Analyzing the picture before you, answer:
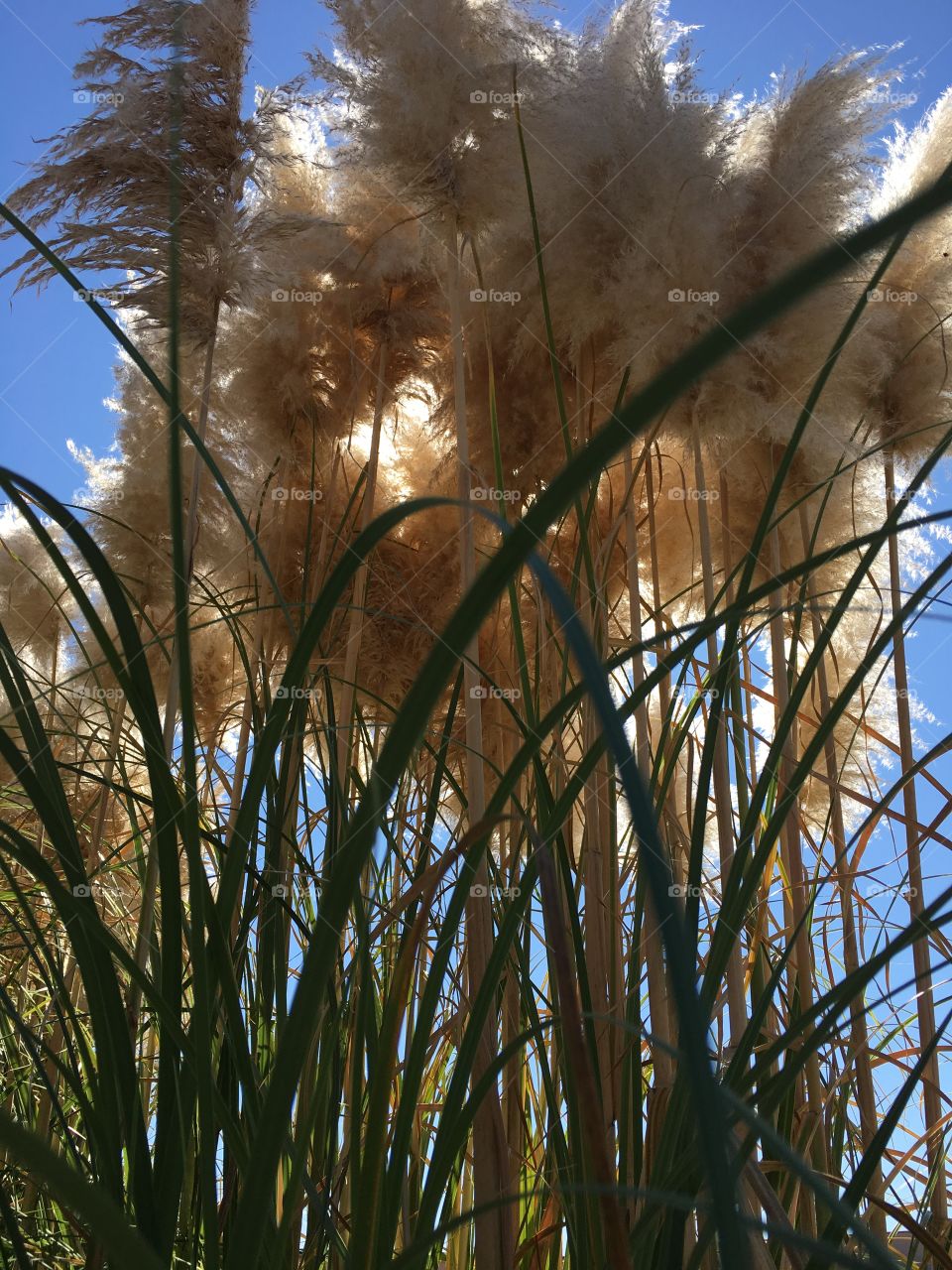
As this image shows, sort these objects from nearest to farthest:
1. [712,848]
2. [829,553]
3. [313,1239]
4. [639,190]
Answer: [829,553] < [313,1239] < [639,190] < [712,848]

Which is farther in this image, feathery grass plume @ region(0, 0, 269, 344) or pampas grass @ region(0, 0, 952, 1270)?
feathery grass plume @ region(0, 0, 269, 344)

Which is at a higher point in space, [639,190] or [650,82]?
[650,82]

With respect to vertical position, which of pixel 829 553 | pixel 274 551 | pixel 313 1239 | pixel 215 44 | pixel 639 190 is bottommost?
pixel 313 1239

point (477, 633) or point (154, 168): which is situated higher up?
point (154, 168)

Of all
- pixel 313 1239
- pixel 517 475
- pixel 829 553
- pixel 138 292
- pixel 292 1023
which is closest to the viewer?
pixel 292 1023

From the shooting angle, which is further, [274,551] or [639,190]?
[274,551]

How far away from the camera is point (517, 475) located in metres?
2.44

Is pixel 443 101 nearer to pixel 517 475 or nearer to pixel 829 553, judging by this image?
pixel 517 475

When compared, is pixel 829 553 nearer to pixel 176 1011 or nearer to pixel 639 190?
pixel 176 1011

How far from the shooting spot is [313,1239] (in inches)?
70.6

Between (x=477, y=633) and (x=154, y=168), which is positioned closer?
(x=477, y=633)

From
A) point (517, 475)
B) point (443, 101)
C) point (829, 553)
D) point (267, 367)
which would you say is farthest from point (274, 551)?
point (829, 553)

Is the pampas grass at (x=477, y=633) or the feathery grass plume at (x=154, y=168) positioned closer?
the pampas grass at (x=477, y=633)

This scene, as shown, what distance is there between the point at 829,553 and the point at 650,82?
1757 mm
